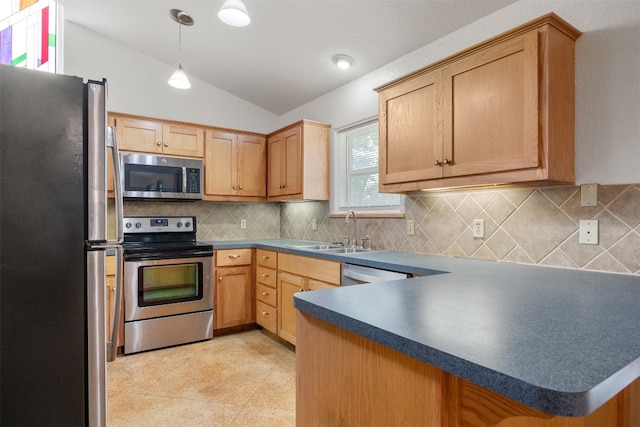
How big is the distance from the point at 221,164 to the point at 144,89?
3.44 ft

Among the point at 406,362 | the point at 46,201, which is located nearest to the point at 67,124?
the point at 46,201

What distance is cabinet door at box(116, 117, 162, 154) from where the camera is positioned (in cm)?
317

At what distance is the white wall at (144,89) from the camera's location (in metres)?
3.22

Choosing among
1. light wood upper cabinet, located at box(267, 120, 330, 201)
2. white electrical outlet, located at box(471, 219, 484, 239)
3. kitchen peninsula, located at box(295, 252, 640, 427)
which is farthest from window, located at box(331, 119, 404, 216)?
kitchen peninsula, located at box(295, 252, 640, 427)

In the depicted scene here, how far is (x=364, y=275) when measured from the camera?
2.16 meters

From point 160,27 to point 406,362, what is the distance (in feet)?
11.1

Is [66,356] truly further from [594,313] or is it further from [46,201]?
[594,313]

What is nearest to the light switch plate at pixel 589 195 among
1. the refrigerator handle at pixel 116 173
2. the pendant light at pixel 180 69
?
the refrigerator handle at pixel 116 173

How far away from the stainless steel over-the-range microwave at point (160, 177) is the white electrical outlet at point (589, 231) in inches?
119

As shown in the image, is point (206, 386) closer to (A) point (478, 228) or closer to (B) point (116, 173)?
(B) point (116, 173)

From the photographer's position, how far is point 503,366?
0.58 meters

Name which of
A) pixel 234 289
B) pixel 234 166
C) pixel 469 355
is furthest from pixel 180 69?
pixel 469 355

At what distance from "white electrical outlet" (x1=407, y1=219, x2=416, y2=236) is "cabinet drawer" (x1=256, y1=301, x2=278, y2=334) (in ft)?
4.58

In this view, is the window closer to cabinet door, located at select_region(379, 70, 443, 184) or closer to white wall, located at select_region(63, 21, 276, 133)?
cabinet door, located at select_region(379, 70, 443, 184)
